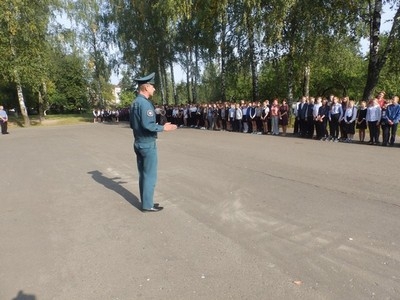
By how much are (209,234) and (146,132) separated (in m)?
1.97

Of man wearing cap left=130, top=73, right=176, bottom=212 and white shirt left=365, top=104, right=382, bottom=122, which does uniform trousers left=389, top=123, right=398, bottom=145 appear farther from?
man wearing cap left=130, top=73, right=176, bottom=212

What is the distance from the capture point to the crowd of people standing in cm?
1284

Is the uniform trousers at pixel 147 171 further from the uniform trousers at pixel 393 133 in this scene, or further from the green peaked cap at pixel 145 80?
the uniform trousers at pixel 393 133

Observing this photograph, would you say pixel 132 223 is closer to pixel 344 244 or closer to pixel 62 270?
pixel 62 270

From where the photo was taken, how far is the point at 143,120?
5.59 m

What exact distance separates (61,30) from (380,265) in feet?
133

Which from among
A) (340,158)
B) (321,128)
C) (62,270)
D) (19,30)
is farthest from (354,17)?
(19,30)

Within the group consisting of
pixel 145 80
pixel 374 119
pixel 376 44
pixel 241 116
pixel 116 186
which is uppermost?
pixel 376 44

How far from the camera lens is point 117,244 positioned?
4.60 meters

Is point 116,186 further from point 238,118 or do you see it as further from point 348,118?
point 238,118

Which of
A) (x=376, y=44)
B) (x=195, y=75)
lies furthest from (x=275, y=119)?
(x=195, y=75)

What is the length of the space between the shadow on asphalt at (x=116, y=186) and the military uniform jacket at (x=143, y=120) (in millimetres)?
1223

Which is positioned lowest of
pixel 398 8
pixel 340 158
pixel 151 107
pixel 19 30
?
pixel 340 158

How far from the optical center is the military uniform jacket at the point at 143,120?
18.3ft
